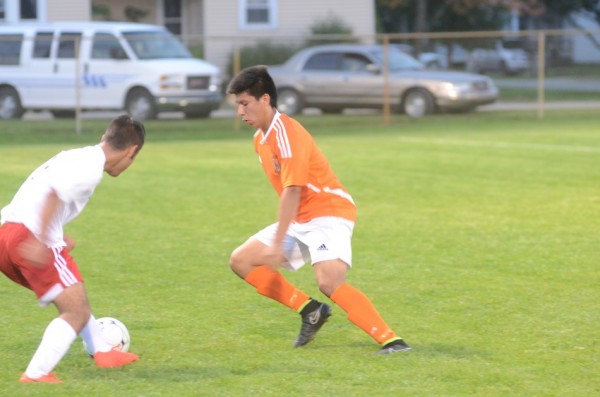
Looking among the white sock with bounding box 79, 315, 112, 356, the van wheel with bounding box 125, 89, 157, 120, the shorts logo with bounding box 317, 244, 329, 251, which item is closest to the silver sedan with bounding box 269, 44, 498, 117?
the van wheel with bounding box 125, 89, 157, 120

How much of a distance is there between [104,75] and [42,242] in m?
19.7

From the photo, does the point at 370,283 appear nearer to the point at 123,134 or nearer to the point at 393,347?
the point at 393,347

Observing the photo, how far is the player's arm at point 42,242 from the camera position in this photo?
18.9 feet

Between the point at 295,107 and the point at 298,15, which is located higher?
the point at 298,15

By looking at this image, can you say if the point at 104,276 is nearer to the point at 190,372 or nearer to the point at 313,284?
the point at 313,284

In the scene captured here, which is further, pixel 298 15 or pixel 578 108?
pixel 298 15

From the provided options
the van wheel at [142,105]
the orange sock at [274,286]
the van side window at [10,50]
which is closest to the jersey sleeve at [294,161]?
the orange sock at [274,286]

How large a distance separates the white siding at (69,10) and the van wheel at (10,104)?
9.15 m

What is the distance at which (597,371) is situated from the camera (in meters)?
6.28

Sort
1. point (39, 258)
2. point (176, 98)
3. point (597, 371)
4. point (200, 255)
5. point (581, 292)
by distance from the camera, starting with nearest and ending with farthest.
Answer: point (39, 258), point (597, 371), point (581, 292), point (200, 255), point (176, 98)

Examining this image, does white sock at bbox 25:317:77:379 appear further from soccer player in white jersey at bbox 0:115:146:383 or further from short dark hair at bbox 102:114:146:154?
short dark hair at bbox 102:114:146:154

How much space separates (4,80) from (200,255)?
16.7 metres

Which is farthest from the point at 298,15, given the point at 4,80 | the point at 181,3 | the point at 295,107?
the point at 4,80

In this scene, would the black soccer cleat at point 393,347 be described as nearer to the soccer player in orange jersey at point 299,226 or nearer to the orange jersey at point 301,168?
the soccer player in orange jersey at point 299,226
